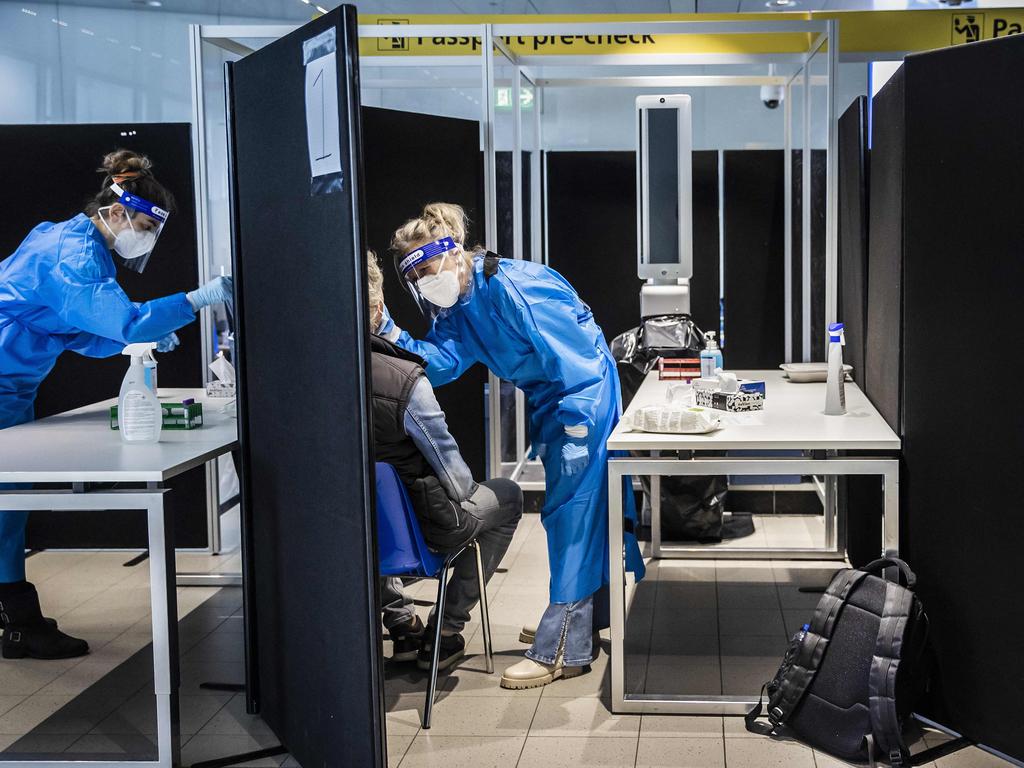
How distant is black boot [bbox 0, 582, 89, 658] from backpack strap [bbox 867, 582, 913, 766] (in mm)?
2400

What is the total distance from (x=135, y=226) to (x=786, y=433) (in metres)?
2.08

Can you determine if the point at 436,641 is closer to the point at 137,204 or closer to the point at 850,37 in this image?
the point at 137,204

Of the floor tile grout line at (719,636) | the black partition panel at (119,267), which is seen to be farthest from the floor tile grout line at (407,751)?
the black partition panel at (119,267)

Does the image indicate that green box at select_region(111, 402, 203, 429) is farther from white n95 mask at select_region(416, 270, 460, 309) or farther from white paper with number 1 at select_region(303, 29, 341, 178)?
white paper with number 1 at select_region(303, 29, 341, 178)

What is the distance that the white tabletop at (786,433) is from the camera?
9.03ft

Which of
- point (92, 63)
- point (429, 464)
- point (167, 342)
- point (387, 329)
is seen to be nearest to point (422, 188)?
point (387, 329)

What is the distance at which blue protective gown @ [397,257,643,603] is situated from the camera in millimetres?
3055

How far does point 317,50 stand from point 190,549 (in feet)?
9.84

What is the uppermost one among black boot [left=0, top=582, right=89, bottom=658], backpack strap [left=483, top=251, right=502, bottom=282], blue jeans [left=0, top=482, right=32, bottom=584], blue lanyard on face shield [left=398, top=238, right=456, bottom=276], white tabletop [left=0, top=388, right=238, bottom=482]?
blue lanyard on face shield [left=398, top=238, right=456, bottom=276]

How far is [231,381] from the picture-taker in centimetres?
379

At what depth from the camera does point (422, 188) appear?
14.3ft

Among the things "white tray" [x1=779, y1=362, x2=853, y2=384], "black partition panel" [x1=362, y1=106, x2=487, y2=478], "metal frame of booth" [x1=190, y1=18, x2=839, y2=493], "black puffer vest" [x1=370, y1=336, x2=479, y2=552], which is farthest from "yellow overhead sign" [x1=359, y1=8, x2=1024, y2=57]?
"black puffer vest" [x1=370, y1=336, x2=479, y2=552]

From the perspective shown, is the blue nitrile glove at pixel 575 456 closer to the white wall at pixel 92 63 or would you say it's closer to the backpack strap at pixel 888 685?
the backpack strap at pixel 888 685

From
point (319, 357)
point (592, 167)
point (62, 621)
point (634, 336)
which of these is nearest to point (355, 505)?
point (319, 357)
